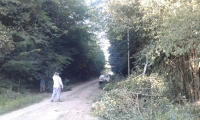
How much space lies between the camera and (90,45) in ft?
123

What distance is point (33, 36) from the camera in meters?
19.0

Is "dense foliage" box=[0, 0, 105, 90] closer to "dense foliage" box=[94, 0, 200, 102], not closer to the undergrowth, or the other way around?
"dense foliage" box=[94, 0, 200, 102]

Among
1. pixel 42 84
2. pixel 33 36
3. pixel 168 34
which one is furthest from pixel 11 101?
pixel 168 34

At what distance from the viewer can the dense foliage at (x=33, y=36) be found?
56.1 ft

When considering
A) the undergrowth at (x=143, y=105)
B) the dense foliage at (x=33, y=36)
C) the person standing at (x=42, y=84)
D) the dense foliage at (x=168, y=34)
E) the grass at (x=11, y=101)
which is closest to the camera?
the dense foliage at (x=168, y=34)

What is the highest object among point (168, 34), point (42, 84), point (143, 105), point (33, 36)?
point (33, 36)

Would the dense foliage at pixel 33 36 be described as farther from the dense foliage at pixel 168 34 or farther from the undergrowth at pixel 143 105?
the undergrowth at pixel 143 105

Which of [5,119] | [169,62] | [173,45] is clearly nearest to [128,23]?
[169,62]

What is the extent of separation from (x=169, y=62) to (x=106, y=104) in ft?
17.3

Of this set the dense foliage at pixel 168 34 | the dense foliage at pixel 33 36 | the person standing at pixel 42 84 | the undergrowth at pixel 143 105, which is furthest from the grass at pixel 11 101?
the dense foliage at pixel 168 34

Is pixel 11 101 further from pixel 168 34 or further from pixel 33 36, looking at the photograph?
pixel 168 34

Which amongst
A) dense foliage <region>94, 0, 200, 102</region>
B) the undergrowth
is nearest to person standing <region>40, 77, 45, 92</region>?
dense foliage <region>94, 0, 200, 102</region>

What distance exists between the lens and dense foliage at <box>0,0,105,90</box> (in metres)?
17.1

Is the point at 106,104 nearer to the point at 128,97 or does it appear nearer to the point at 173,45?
the point at 128,97
